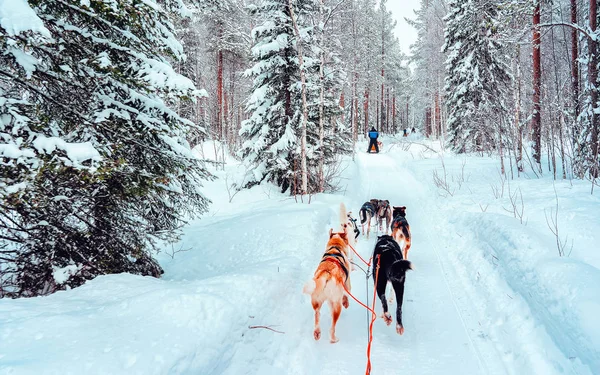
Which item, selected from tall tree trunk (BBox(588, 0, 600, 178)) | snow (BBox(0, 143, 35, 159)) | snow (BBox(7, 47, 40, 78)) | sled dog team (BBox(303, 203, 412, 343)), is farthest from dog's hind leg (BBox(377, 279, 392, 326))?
tall tree trunk (BBox(588, 0, 600, 178))

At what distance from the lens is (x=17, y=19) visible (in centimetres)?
256

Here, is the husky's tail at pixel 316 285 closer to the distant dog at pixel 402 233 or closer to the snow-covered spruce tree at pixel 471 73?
the distant dog at pixel 402 233

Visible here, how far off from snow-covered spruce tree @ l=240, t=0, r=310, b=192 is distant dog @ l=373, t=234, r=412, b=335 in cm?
725

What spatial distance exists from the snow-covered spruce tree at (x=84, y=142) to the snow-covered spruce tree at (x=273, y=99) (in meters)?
6.30

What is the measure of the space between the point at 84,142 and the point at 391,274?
4448mm

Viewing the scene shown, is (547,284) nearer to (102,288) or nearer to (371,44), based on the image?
(102,288)

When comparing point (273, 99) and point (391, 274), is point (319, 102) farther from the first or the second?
point (391, 274)

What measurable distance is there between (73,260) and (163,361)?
9.05 ft

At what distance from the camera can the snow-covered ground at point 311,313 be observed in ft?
8.82

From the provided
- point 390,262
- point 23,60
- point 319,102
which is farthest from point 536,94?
point 23,60

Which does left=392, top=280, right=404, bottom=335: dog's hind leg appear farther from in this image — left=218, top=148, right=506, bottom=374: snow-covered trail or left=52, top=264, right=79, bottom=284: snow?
left=52, top=264, right=79, bottom=284: snow

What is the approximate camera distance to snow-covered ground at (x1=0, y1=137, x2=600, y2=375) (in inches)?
106

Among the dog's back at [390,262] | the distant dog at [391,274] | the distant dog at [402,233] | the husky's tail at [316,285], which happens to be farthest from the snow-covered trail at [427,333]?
the husky's tail at [316,285]

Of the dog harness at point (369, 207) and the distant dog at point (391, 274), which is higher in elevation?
the dog harness at point (369, 207)
